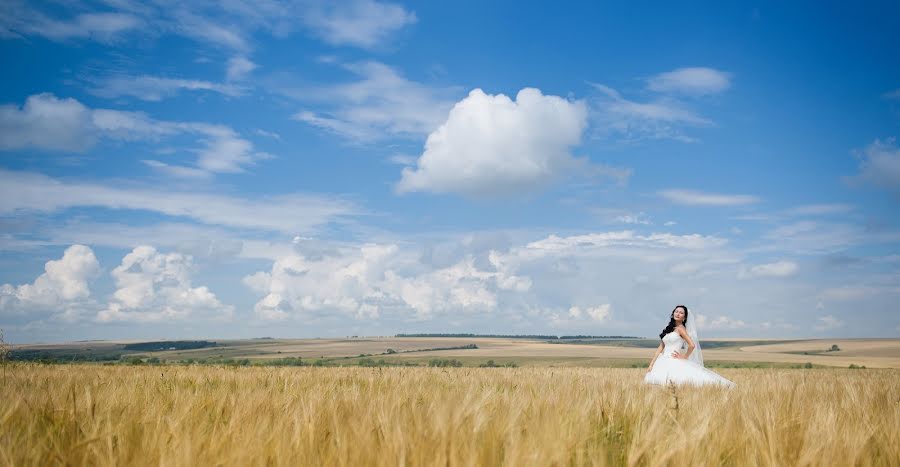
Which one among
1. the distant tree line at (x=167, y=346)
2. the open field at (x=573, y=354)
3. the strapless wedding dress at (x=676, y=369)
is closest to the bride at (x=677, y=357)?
the strapless wedding dress at (x=676, y=369)

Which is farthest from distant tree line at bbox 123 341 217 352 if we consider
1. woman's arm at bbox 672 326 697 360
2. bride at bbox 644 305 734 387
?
woman's arm at bbox 672 326 697 360

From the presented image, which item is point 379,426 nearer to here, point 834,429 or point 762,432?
point 762,432

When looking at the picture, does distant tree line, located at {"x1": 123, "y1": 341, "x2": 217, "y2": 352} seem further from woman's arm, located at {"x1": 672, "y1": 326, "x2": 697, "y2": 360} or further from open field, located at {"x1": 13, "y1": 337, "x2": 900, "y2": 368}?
woman's arm, located at {"x1": 672, "y1": 326, "x2": 697, "y2": 360}

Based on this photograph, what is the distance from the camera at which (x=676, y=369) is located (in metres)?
12.3

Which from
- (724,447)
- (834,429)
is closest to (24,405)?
(724,447)

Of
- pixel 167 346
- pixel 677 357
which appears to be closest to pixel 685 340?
pixel 677 357

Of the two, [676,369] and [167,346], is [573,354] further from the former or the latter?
[167,346]

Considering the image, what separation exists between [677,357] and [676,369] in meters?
0.51

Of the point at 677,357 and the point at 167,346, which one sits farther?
the point at 167,346

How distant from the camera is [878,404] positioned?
5.59m

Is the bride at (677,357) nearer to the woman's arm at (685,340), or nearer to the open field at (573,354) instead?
the woman's arm at (685,340)

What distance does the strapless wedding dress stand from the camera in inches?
462

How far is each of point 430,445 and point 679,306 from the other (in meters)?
11.7

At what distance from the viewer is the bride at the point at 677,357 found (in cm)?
1205
